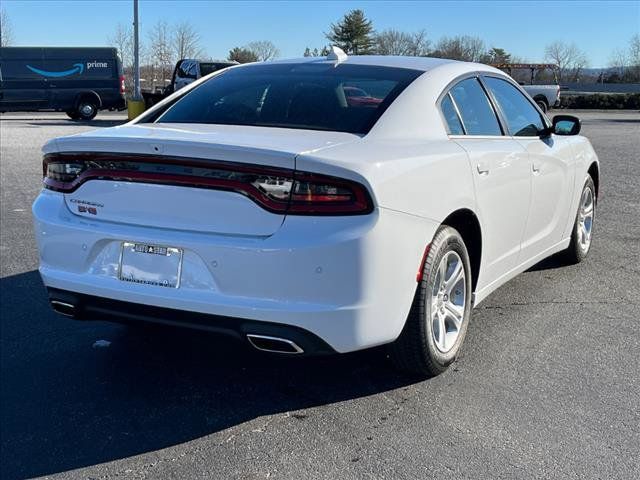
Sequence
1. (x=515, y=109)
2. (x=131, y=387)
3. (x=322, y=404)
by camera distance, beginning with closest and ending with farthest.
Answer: (x=322, y=404) < (x=131, y=387) < (x=515, y=109)

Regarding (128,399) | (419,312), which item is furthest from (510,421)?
(128,399)

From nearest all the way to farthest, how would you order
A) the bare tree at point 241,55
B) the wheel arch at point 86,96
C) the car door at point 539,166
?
the car door at point 539,166
the wheel arch at point 86,96
the bare tree at point 241,55

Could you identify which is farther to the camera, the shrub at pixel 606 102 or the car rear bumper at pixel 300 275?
the shrub at pixel 606 102

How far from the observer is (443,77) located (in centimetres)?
416

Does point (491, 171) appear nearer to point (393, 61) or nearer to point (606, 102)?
point (393, 61)

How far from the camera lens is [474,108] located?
442 cm

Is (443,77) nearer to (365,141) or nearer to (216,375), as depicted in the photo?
(365,141)

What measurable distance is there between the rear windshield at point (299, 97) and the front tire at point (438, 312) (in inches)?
28.4

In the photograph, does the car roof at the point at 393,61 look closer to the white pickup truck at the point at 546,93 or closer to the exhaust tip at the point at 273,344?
the exhaust tip at the point at 273,344

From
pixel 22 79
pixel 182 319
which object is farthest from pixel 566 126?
pixel 22 79

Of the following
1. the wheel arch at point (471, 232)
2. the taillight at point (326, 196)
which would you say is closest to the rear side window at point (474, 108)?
the wheel arch at point (471, 232)

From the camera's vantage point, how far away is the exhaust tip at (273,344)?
313 centimetres

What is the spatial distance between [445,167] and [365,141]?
477 millimetres

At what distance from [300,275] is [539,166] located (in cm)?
237
